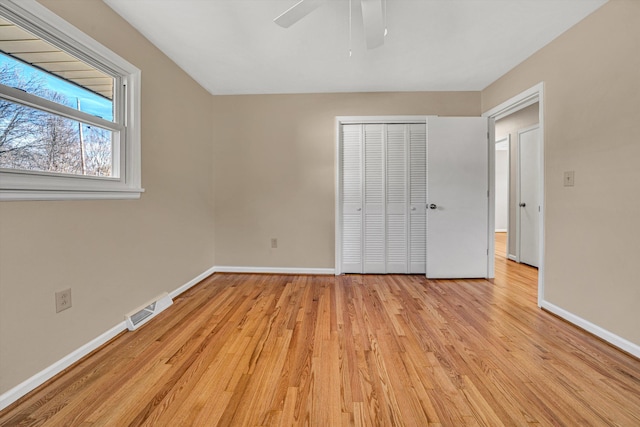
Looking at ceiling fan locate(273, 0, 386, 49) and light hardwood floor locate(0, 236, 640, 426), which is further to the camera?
ceiling fan locate(273, 0, 386, 49)

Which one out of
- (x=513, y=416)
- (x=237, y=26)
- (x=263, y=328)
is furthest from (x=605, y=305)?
(x=237, y=26)

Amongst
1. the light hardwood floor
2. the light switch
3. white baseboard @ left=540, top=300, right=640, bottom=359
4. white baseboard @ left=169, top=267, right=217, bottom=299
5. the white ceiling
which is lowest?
the light hardwood floor

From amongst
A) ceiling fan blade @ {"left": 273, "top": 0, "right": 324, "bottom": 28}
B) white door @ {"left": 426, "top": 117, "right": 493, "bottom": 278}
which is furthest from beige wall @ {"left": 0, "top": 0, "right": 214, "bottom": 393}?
white door @ {"left": 426, "top": 117, "right": 493, "bottom": 278}

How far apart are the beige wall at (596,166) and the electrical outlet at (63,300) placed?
11.6 ft

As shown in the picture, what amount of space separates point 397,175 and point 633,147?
197 cm

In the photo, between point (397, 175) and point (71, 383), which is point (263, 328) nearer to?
point (71, 383)

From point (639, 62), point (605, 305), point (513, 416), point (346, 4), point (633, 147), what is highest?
point (346, 4)

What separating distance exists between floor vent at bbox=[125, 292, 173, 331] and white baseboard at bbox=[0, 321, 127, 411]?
55 millimetres

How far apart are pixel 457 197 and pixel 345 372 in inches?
100

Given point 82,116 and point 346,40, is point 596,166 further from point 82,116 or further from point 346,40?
point 82,116

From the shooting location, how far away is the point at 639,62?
1646 mm

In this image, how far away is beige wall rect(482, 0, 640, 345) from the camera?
66.7 inches

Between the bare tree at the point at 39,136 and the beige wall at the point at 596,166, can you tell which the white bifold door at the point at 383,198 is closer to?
the beige wall at the point at 596,166

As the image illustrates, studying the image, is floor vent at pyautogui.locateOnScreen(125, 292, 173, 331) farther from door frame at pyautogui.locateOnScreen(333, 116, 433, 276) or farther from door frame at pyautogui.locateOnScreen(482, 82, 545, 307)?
door frame at pyautogui.locateOnScreen(482, 82, 545, 307)
